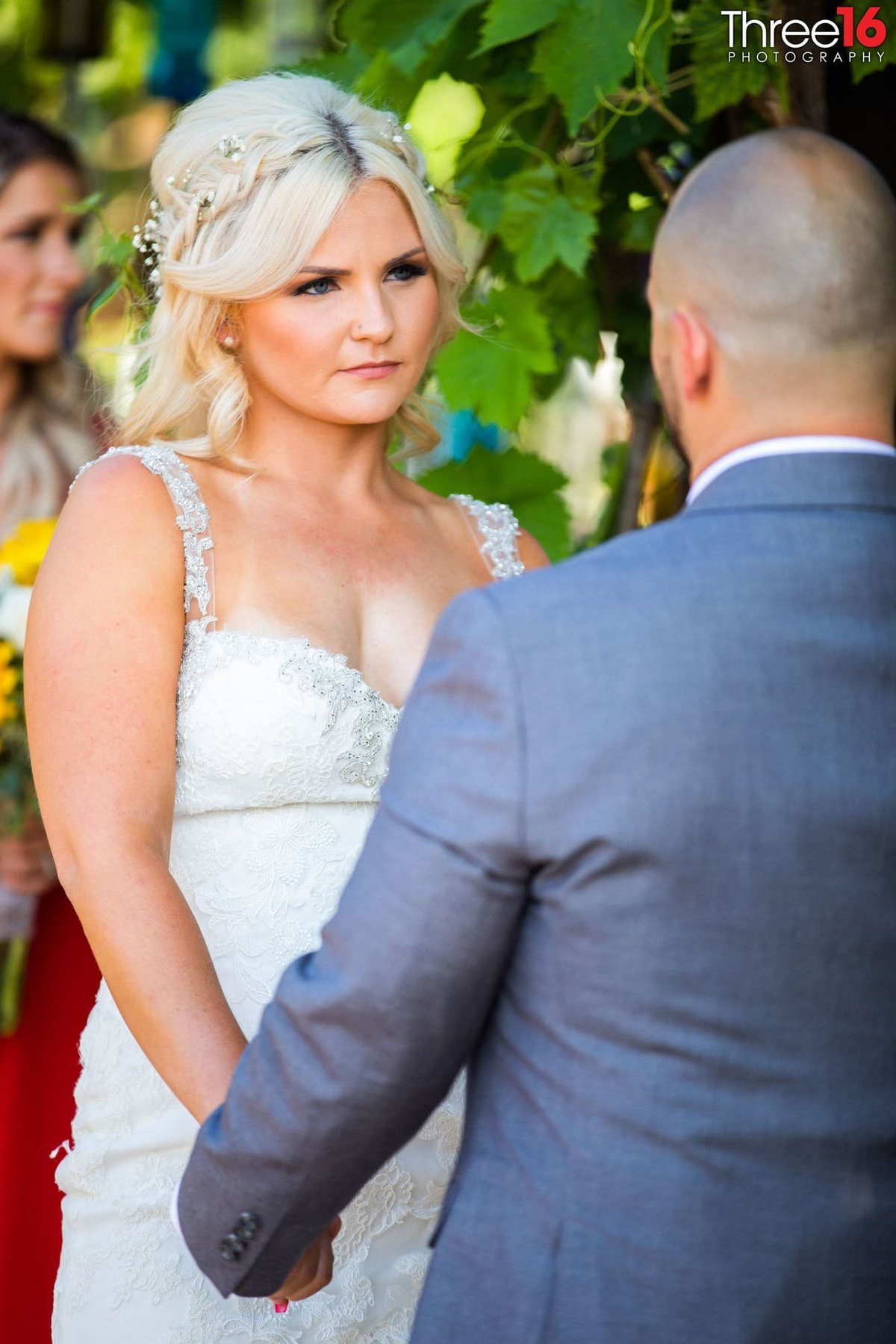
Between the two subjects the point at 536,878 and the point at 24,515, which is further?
the point at 24,515

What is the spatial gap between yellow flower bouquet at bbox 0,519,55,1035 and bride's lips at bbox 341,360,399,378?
835 millimetres

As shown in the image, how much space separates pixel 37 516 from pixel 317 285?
4.75 ft

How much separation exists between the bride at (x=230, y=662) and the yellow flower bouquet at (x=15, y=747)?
0.61 m

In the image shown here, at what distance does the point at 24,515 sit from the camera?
3463 millimetres

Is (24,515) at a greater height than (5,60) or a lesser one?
lesser

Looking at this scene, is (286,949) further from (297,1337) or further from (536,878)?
(536,878)

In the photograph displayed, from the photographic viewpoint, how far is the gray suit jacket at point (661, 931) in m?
1.31

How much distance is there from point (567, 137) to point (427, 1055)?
6.50ft

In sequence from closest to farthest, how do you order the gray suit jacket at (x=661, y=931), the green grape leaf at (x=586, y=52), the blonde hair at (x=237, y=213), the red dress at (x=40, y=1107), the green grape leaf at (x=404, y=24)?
1. the gray suit jacket at (x=661, y=931)
2. the blonde hair at (x=237, y=213)
3. the green grape leaf at (x=586, y=52)
4. the green grape leaf at (x=404, y=24)
5. the red dress at (x=40, y=1107)

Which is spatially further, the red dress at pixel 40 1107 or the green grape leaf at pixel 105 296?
the red dress at pixel 40 1107

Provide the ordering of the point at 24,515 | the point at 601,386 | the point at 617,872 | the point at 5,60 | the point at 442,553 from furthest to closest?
the point at 601,386
the point at 5,60
the point at 24,515
the point at 442,553
the point at 617,872

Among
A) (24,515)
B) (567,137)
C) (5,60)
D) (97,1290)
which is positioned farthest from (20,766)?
(5,60)

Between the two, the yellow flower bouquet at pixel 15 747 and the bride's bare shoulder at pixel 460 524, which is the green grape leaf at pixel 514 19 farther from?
the yellow flower bouquet at pixel 15 747

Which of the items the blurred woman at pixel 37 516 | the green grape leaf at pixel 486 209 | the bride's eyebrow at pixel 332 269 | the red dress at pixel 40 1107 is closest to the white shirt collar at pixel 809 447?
the bride's eyebrow at pixel 332 269
